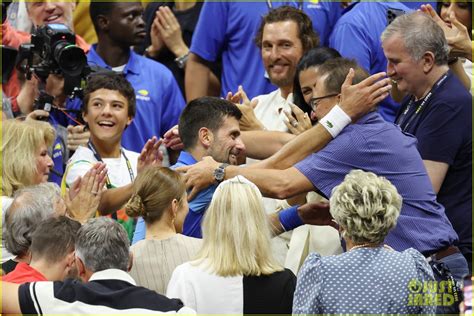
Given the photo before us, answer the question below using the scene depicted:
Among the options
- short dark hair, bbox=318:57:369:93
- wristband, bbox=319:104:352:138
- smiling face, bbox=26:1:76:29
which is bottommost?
wristband, bbox=319:104:352:138

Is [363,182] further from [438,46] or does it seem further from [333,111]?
[438,46]

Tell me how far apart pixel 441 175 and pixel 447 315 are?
3.63 feet

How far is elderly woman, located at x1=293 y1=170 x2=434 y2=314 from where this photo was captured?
5375 mm

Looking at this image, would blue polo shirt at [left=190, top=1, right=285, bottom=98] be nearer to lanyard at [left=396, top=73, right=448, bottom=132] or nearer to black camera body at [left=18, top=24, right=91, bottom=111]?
black camera body at [left=18, top=24, right=91, bottom=111]

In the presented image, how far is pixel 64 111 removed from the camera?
8.35m

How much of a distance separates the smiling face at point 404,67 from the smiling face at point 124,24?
8.51 feet

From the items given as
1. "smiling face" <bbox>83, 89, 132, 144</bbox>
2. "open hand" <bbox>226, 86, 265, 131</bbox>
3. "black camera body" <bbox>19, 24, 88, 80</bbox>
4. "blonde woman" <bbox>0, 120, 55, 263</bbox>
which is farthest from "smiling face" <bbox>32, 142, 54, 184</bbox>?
"open hand" <bbox>226, 86, 265, 131</bbox>

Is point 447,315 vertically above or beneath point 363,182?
beneath

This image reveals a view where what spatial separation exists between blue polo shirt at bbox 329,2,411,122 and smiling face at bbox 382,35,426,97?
1219 mm

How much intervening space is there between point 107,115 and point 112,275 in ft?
8.65

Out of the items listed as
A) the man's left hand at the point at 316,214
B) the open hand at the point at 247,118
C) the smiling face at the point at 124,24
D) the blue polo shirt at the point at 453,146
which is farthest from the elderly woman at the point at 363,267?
the smiling face at the point at 124,24

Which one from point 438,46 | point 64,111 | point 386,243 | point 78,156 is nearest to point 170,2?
point 64,111

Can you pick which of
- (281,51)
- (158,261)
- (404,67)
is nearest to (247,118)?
(281,51)

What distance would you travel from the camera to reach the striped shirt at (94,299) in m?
5.36
